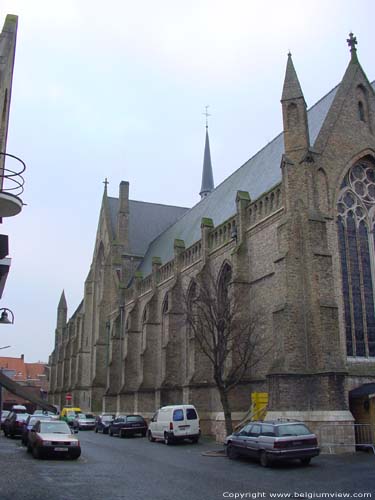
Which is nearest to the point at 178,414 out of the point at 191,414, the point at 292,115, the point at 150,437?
the point at 191,414

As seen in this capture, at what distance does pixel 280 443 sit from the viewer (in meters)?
16.1

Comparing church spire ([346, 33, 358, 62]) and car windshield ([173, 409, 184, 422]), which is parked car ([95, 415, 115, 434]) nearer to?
car windshield ([173, 409, 184, 422])

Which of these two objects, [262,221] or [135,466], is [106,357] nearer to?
[262,221]

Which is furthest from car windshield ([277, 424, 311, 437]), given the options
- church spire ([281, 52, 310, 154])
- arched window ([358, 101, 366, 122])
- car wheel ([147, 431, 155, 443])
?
arched window ([358, 101, 366, 122])

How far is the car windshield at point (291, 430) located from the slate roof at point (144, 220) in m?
35.6

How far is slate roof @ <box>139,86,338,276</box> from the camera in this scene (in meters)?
29.0

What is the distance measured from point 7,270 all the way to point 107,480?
5670 millimetres

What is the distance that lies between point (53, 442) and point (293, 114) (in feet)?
54.0

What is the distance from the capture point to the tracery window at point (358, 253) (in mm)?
23047

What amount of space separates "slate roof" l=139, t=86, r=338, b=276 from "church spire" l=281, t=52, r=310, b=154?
170 centimetres

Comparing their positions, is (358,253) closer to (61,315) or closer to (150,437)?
(150,437)

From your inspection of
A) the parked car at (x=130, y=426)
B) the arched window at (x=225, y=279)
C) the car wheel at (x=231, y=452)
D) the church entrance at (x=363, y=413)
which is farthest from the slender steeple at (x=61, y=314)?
the car wheel at (x=231, y=452)

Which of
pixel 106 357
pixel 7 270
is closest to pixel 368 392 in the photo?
pixel 7 270

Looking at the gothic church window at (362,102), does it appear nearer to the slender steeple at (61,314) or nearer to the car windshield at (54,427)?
the car windshield at (54,427)
